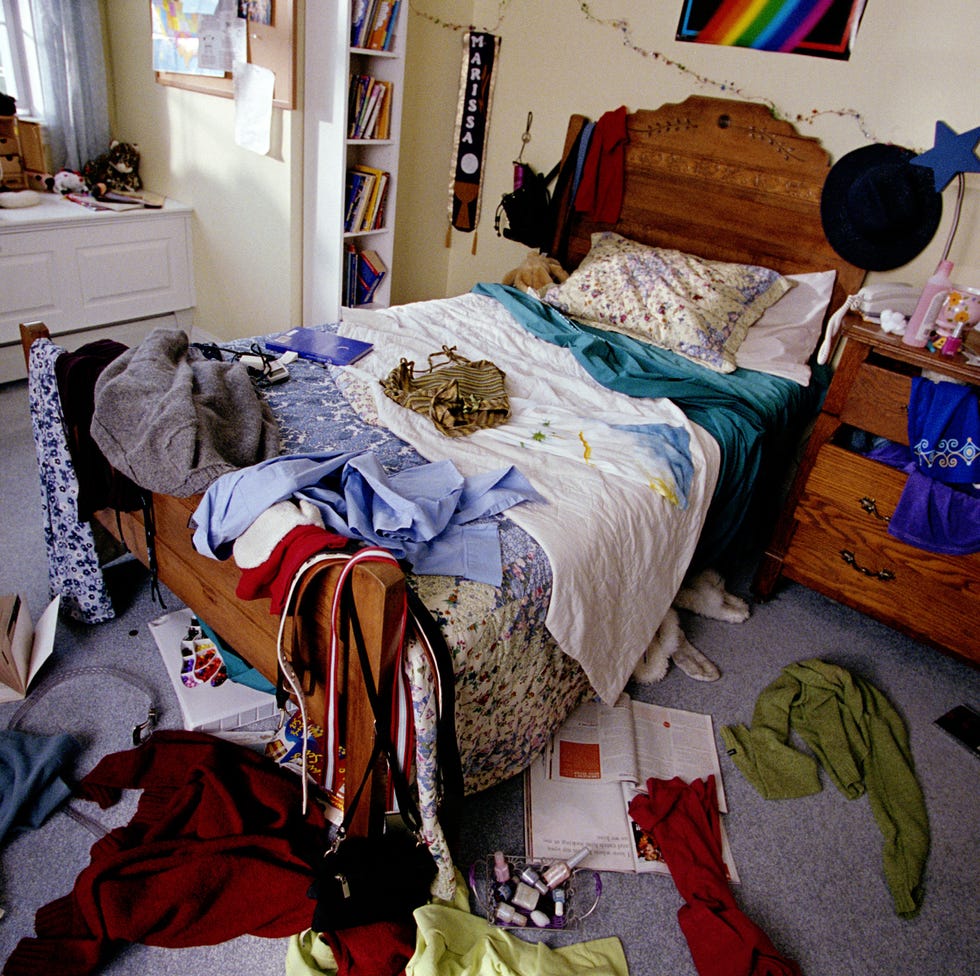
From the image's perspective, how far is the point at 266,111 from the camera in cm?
285

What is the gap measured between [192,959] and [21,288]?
261 centimetres

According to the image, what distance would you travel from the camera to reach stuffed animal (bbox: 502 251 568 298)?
2.94 m

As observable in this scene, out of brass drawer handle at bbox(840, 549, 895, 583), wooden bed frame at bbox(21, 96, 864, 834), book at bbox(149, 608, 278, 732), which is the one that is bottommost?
book at bbox(149, 608, 278, 732)

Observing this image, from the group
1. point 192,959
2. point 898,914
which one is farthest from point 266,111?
point 898,914

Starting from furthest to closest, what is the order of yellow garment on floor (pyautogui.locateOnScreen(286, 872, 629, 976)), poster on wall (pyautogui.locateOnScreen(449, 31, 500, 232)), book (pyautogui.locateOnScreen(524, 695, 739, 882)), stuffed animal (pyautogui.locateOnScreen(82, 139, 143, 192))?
stuffed animal (pyautogui.locateOnScreen(82, 139, 143, 192)) → poster on wall (pyautogui.locateOnScreen(449, 31, 500, 232)) → book (pyautogui.locateOnScreen(524, 695, 739, 882)) → yellow garment on floor (pyautogui.locateOnScreen(286, 872, 629, 976))

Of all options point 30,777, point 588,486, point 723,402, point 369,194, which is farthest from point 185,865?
point 369,194

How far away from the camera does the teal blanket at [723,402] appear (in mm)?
2115

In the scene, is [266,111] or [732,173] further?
[266,111]

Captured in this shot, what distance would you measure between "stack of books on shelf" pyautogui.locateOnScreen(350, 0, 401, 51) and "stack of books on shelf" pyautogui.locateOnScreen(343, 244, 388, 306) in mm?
761

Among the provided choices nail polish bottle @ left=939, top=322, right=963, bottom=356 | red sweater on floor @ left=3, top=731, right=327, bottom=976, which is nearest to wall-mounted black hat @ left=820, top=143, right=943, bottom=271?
nail polish bottle @ left=939, top=322, right=963, bottom=356

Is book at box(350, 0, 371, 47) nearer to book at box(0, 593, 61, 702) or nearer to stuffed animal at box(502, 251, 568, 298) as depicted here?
stuffed animal at box(502, 251, 568, 298)

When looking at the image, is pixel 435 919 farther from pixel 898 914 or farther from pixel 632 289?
pixel 632 289

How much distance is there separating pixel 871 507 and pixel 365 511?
1457 millimetres

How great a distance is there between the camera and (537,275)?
2951mm
